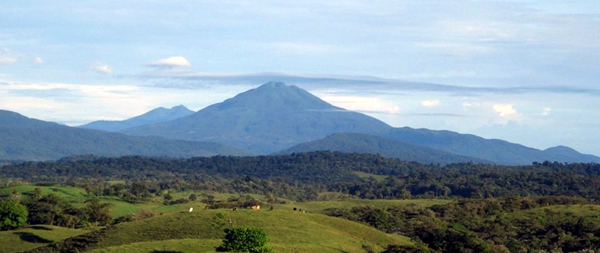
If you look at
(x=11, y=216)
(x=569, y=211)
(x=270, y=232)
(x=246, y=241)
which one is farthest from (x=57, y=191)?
(x=246, y=241)

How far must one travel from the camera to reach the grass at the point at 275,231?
77188 millimetres

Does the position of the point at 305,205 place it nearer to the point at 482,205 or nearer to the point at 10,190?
the point at 482,205

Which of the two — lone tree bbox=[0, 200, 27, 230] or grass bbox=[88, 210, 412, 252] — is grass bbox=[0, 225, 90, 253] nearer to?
lone tree bbox=[0, 200, 27, 230]

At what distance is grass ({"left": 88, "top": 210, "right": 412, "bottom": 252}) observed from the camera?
77188 millimetres

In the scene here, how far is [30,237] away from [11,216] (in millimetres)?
10266

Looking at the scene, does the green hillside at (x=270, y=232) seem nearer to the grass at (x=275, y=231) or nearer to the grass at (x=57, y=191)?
the grass at (x=275, y=231)

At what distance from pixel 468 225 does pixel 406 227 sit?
308 inches

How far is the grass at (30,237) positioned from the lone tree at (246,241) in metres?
33.0

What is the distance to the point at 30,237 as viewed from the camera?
94875mm

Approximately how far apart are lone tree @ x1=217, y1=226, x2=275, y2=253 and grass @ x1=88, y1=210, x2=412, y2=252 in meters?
5.63

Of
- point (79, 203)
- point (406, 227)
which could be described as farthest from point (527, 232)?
point (79, 203)

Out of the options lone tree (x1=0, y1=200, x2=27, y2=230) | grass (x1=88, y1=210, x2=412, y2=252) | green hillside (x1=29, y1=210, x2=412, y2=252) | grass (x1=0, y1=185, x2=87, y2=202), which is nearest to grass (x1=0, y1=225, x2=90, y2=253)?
lone tree (x1=0, y1=200, x2=27, y2=230)

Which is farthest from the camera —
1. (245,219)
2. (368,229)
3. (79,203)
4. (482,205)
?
(79,203)

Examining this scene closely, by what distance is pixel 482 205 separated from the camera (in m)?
129
